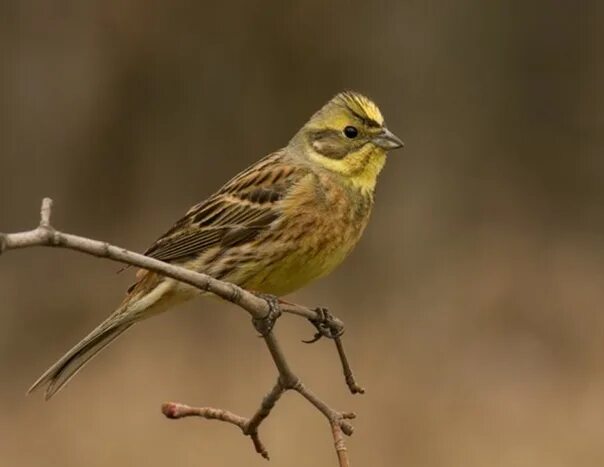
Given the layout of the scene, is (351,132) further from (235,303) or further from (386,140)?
(235,303)

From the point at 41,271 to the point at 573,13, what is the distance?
11.7 feet

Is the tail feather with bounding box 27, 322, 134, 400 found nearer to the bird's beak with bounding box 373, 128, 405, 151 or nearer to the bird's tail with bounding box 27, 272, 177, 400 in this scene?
the bird's tail with bounding box 27, 272, 177, 400

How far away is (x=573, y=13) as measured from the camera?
28.7 feet

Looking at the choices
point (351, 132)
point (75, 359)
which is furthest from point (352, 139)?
point (75, 359)

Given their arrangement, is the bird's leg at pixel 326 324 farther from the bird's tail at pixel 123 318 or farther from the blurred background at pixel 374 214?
the blurred background at pixel 374 214

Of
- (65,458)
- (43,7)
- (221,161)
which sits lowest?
(65,458)

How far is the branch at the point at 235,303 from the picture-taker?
1903mm

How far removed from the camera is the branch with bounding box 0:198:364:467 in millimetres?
1903

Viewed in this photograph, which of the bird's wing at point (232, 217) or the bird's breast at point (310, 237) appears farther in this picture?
the bird's wing at point (232, 217)

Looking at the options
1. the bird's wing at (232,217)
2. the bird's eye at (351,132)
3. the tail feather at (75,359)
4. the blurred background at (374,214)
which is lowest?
the blurred background at (374,214)

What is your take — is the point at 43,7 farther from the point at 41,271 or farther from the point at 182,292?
the point at 182,292

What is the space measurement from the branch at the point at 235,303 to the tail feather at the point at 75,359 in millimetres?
510

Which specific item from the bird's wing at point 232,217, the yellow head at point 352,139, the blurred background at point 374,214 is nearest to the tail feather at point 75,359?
the bird's wing at point 232,217

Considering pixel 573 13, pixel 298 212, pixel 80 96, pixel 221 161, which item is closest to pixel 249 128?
pixel 221 161
